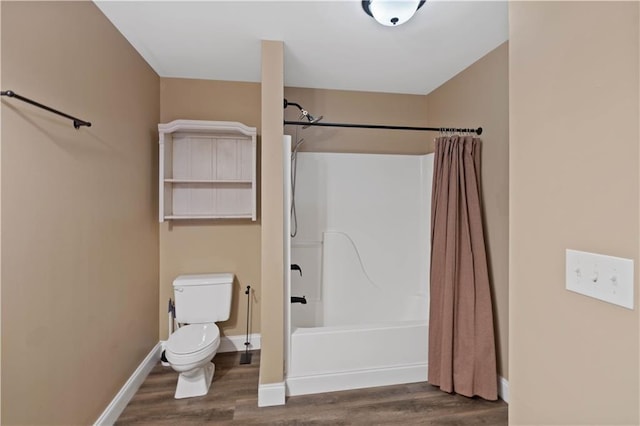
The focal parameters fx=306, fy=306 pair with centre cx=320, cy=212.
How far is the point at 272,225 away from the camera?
82.3 inches

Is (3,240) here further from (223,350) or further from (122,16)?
(223,350)

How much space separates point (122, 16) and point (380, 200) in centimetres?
240

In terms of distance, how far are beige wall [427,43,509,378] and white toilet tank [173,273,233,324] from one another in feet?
6.85

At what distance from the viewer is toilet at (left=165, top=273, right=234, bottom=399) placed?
2.06 meters

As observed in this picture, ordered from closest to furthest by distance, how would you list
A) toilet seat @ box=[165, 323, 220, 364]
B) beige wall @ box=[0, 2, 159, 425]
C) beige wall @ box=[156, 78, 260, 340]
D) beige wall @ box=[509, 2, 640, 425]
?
beige wall @ box=[509, 2, 640, 425] → beige wall @ box=[0, 2, 159, 425] → toilet seat @ box=[165, 323, 220, 364] → beige wall @ box=[156, 78, 260, 340]

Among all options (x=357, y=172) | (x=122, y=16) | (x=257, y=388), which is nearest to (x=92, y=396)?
(x=257, y=388)

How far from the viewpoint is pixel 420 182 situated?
10.1ft

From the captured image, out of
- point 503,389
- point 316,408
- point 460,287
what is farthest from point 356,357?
point 503,389

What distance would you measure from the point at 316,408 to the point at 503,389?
51.4 inches

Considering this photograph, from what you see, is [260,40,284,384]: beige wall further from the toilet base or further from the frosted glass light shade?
the frosted glass light shade

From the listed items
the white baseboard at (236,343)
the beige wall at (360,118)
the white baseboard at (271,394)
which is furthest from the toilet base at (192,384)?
the beige wall at (360,118)

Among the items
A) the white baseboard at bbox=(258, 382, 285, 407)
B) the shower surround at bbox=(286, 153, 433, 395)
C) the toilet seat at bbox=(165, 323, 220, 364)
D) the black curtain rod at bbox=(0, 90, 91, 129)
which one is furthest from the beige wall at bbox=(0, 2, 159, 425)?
the shower surround at bbox=(286, 153, 433, 395)

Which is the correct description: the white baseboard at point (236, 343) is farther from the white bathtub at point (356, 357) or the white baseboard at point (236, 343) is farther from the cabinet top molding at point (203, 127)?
the cabinet top molding at point (203, 127)

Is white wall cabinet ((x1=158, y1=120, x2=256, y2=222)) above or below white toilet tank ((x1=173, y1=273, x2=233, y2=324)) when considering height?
above
